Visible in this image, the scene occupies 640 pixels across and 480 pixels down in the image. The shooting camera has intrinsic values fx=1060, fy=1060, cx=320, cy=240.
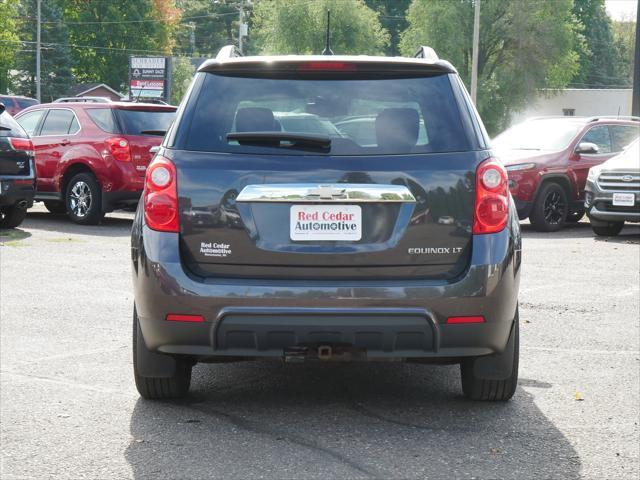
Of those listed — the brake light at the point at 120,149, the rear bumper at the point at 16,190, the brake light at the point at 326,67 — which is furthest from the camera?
the brake light at the point at 120,149

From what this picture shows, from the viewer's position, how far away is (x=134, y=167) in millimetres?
15219

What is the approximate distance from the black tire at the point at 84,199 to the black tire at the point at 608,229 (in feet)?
24.4

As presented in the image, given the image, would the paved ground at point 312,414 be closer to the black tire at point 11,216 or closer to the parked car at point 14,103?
the black tire at point 11,216

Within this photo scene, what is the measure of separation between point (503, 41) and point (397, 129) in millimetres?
59359

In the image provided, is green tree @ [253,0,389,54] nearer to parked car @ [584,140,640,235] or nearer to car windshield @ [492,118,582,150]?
car windshield @ [492,118,582,150]

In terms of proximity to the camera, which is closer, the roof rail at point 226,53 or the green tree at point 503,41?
the roof rail at point 226,53

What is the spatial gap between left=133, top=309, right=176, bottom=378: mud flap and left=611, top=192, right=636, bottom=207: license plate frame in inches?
448

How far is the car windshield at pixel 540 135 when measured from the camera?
1734 centimetres

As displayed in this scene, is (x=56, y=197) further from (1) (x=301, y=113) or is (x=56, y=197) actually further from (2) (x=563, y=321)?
(1) (x=301, y=113)

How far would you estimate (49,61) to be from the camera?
7994cm

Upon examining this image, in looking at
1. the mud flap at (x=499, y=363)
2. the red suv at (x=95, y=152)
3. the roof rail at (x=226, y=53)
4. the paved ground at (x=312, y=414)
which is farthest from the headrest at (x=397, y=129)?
the red suv at (x=95, y=152)

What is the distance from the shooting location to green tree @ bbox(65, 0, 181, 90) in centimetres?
8944

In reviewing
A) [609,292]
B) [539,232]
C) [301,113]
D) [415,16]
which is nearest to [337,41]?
[415,16]

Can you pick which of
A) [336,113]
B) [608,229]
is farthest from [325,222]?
[608,229]
